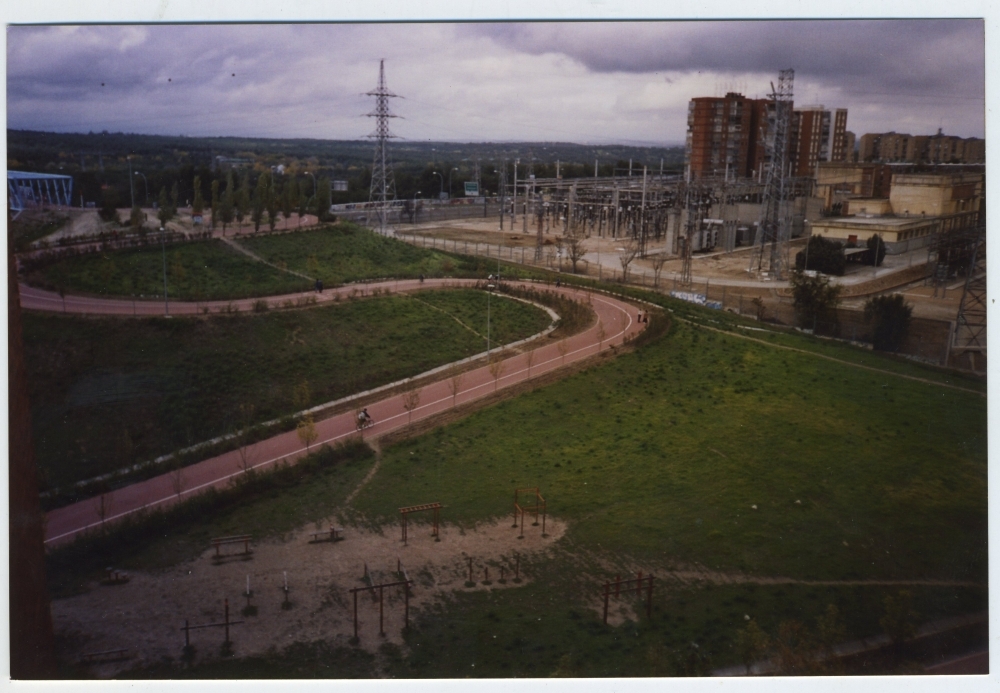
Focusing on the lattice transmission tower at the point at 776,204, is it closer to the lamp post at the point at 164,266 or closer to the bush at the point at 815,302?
the bush at the point at 815,302

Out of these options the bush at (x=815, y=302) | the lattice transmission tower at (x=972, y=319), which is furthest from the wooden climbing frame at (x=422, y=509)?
the bush at (x=815, y=302)

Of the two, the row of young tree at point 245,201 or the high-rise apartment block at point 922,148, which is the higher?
the high-rise apartment block at point 922,148

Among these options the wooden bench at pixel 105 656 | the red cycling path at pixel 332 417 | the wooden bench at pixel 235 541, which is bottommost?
the wooden bench at pixel 105 656

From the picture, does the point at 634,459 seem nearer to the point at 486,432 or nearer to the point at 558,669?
the point at 486,432

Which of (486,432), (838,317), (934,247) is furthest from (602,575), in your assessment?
(934,247)

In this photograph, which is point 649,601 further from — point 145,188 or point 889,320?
point 145,188

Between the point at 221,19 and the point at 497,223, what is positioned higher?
the point at 221,19
